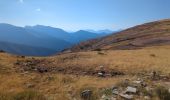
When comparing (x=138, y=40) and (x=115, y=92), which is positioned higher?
(x=138, y=40)

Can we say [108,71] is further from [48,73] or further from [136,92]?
[136,92]

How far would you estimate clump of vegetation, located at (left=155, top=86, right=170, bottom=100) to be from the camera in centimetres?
1385

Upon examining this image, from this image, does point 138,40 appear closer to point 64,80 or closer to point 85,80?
point 85,80

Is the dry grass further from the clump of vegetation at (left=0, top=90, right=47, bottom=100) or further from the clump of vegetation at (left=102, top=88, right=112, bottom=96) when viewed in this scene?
the clump of vegetation at (left=0, top=90, right=47, bottom=100)

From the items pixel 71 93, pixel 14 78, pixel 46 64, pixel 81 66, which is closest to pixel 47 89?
pixel 71 93

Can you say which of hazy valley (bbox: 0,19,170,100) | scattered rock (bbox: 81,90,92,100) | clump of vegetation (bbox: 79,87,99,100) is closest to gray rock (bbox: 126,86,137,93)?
hazy valley (bbox: 0,19,170,100)

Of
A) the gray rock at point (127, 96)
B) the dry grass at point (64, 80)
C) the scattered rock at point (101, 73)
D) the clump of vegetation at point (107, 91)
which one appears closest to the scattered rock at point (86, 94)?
the dry grass at point (64, 80)

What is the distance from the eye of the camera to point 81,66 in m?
22.7

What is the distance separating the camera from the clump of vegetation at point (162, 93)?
1385 centimetres

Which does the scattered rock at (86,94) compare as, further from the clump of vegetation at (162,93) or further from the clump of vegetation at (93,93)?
the clump of vegetation at (162,93)

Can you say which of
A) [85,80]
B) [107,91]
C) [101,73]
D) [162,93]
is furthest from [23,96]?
[101,73]

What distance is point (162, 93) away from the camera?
46.4 ft

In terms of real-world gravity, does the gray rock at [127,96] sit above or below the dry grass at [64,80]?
below

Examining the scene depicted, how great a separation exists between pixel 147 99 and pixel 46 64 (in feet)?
41.9
